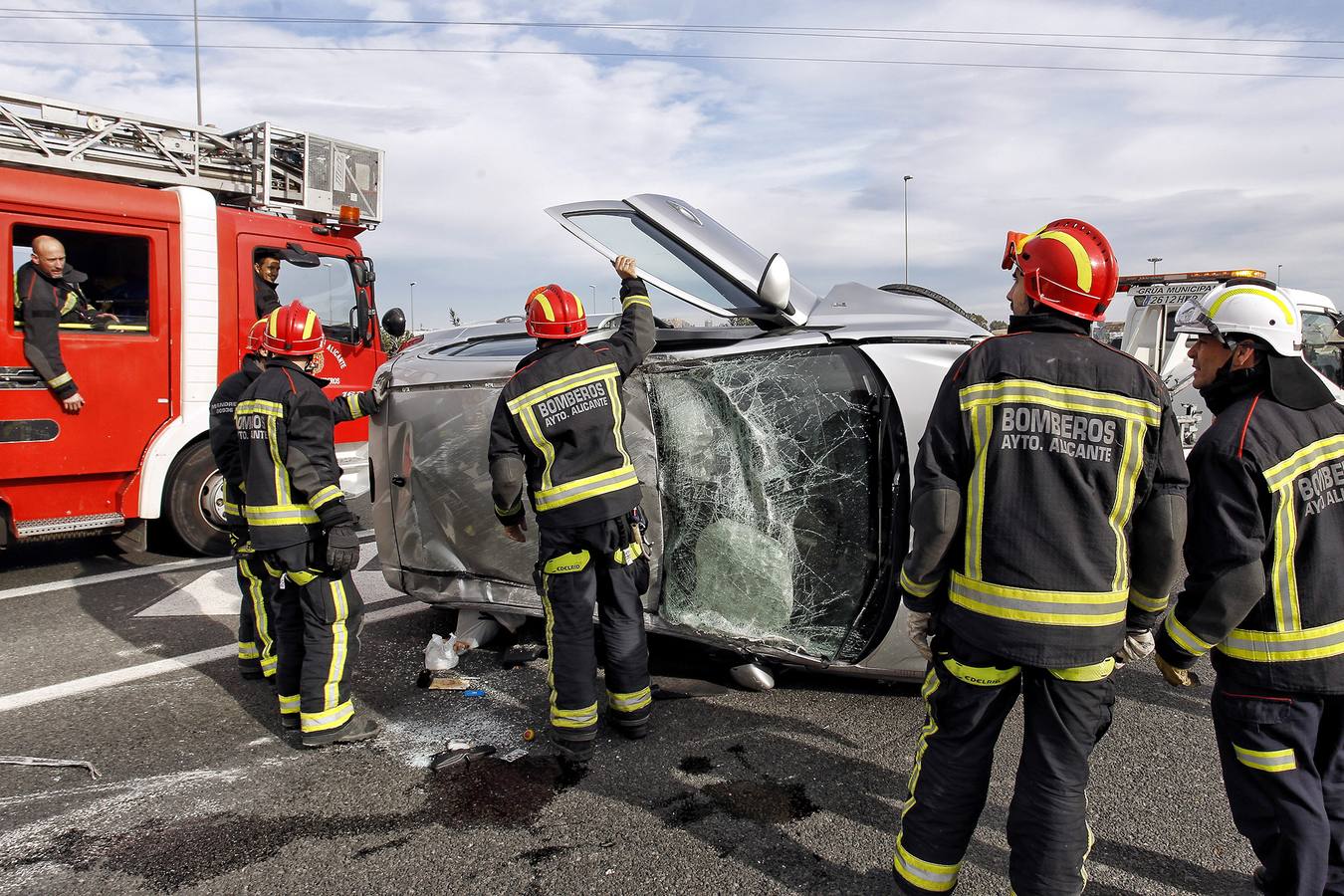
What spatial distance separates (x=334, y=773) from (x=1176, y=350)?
7569 millimetres

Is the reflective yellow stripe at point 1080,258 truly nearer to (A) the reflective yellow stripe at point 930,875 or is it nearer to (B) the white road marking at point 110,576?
(A) the reflective yellow stripe at point 930,875

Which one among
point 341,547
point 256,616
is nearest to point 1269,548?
point 341,547

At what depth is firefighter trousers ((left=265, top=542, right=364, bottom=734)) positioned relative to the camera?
3342 mm

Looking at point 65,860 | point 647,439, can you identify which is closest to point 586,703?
point 647,439

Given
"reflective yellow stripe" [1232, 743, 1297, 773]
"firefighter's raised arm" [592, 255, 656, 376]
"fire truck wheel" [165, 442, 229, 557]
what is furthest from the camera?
"fire truck wheel" [165, 442, 229, 557]

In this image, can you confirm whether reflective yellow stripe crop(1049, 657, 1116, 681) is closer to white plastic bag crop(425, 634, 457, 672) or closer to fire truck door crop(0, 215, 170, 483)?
white plastic bag crop(425, 634, 457, 672)

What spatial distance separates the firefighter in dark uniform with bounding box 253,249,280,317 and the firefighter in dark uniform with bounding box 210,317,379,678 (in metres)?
2.65

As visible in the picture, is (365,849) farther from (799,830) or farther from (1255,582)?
(1255,582)

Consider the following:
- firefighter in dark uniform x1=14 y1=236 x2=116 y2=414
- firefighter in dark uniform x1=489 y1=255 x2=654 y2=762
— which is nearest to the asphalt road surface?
firefighter in dark uniform x1=489 y1=255 x2=654 y2=762

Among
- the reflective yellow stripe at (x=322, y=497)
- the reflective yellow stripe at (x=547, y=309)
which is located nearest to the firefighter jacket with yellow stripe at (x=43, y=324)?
the reflective yellow stripe at (x=322, y=497)

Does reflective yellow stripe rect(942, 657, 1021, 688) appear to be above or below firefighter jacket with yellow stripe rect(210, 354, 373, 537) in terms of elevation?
below

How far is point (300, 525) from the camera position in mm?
3432

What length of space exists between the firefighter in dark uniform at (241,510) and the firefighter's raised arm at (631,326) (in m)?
1.19

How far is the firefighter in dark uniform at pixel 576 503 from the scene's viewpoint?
324cm
